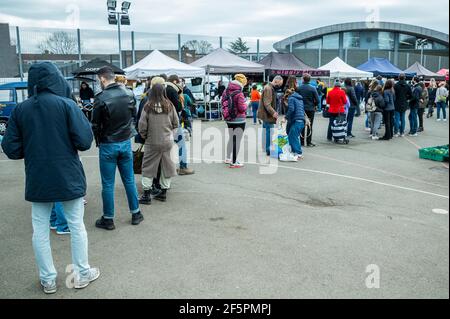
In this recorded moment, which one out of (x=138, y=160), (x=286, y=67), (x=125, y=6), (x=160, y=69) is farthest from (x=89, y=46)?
(x=138, y=160)

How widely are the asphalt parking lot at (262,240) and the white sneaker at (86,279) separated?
0.05m

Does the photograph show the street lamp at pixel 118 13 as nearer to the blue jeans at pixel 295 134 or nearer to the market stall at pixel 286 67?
the market stall at pixel 286 67

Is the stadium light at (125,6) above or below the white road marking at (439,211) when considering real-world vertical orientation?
above

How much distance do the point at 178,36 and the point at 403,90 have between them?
642 inches

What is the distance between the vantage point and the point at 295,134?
9352 millimetres

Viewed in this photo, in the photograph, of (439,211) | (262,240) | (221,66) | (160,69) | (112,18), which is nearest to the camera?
(262,240)

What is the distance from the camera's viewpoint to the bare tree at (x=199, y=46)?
26.3 m

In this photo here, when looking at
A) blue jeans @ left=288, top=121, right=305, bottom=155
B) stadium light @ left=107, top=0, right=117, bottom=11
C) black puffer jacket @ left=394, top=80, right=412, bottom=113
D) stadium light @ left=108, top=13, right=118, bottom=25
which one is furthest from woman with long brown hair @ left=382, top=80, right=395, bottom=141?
stadium light @ left=108, top=13, right=118, bottom=25

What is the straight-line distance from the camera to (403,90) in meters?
12.9

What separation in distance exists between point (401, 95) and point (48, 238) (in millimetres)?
11991

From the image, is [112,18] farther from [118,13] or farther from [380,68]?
[380,68]

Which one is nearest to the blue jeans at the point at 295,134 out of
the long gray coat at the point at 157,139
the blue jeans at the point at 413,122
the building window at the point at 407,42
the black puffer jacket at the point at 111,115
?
the long gray coat at the point at 157,139
